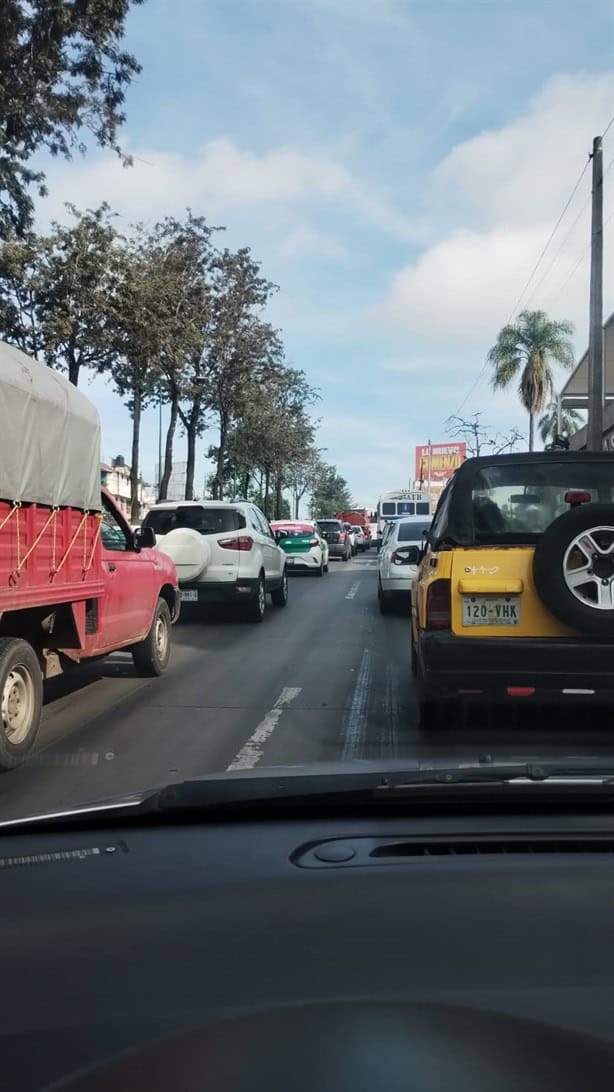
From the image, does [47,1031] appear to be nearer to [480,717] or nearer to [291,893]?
[291,893]

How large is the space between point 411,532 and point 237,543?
14.1 ft

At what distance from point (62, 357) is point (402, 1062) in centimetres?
2432

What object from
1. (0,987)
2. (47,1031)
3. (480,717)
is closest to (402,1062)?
(47,1031)

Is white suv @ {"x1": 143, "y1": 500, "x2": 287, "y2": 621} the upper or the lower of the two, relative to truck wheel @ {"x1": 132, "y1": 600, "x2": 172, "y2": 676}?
upper

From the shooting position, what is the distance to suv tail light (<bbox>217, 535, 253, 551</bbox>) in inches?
560

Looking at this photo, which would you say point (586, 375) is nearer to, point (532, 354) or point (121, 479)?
point (532, 354)

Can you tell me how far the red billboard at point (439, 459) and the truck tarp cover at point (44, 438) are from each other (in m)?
80.3

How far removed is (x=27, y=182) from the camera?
18.9 m

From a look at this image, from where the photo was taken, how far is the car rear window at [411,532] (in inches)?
670

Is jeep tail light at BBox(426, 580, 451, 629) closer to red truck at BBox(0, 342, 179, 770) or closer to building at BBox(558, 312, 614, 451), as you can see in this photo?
red truck at BBox(0, 342, 179, 770)

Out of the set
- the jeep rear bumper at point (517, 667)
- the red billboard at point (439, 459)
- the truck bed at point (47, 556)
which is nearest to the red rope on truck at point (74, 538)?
the truck bed at point (47, 556)

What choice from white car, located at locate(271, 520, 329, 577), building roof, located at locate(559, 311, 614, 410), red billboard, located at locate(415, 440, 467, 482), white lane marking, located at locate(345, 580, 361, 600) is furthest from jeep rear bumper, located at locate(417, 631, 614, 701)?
red billboard, located at locate(415, 440, 467, 482)

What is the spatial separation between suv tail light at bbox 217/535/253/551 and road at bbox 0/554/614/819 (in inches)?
102

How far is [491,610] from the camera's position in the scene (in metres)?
5.93
